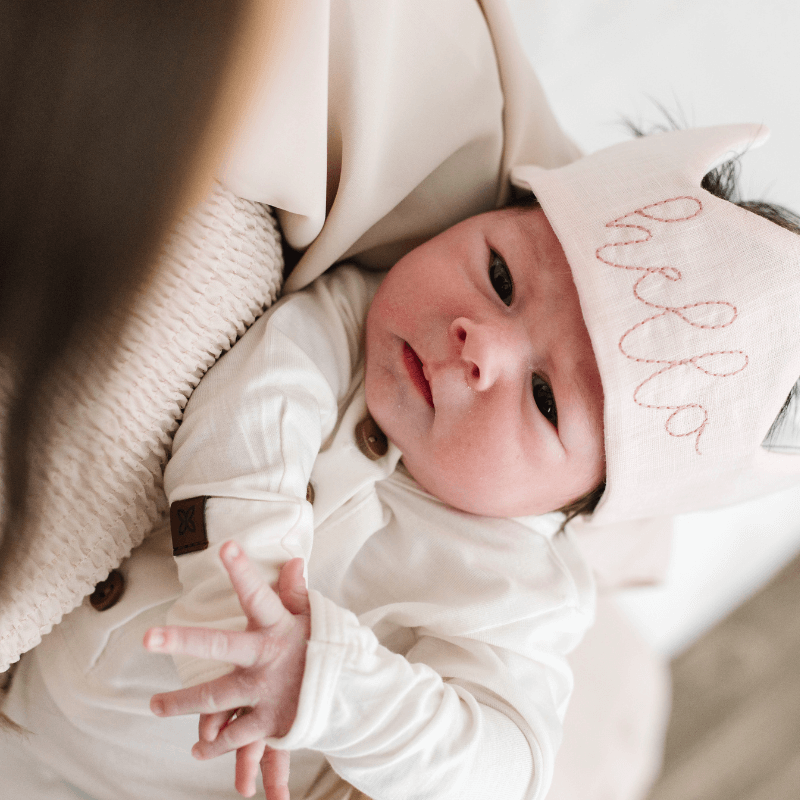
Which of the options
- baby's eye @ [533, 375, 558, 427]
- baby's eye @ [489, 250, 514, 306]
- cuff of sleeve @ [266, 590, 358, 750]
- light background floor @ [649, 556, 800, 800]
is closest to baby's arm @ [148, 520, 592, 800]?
cuff of sleeve @ [266, 590, 358, 750]

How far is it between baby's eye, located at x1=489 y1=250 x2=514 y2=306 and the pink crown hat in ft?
0.22

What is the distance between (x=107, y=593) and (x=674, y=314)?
0.63m

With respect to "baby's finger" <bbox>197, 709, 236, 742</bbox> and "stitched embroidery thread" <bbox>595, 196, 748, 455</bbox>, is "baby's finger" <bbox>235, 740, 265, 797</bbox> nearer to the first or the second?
"baby's finger" <bbox>197, 709, 236, 742</bbox>

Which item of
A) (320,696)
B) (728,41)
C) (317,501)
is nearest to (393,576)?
(317,501)

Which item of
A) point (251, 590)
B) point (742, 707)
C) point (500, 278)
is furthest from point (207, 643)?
point (742, 707)

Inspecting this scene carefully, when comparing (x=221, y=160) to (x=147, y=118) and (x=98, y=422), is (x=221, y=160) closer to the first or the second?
(x=147, y=118)

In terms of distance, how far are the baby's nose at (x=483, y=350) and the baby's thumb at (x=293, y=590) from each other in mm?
244

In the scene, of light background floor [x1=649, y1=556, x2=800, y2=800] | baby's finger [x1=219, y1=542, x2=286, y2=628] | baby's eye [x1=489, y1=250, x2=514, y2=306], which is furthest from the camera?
light background floor [x1=649, y1=556, x2=800, y2=800]

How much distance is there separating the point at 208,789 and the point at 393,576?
31 centimetres

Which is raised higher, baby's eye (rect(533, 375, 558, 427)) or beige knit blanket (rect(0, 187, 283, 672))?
beige knit blanket (rect(0, 187, 283, 672))

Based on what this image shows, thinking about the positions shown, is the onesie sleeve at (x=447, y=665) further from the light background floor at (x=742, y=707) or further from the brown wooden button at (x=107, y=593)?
the light background floor at (x=742, y=707)

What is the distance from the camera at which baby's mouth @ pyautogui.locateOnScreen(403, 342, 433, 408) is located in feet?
2.46

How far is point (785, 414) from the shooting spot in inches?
30.4

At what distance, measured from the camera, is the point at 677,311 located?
67 cm
